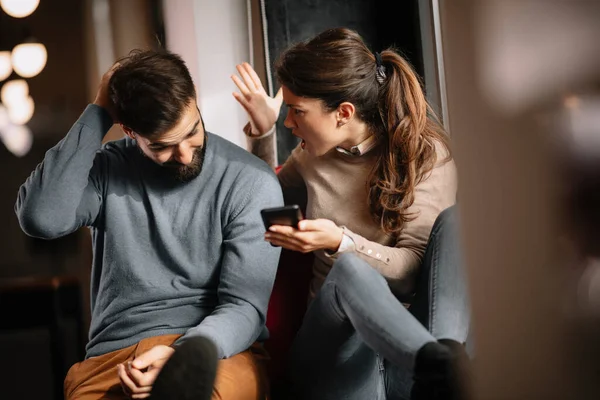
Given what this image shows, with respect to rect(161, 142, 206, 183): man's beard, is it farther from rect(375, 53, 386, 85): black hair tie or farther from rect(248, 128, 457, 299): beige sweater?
rect(375, 53, 386, 85): black hair tie

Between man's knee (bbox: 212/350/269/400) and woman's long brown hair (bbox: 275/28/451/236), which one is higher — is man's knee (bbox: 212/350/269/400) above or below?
below

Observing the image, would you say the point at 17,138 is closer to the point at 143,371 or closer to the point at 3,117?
the point at 3,117

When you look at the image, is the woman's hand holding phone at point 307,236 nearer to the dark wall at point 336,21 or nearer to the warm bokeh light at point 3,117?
the dark wall at point 336,21

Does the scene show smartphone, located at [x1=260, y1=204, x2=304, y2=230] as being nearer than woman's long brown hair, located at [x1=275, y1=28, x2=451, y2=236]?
Yes

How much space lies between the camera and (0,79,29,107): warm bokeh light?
1285 mm

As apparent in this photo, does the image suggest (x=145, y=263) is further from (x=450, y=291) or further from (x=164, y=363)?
(x=450, y=291)

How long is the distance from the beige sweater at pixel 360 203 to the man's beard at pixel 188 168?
0.14 metres

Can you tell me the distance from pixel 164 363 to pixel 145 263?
0.24m

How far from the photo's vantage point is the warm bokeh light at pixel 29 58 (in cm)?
129

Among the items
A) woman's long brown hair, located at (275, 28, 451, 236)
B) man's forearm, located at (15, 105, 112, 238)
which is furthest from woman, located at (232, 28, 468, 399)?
man's forearm, located at (15, 105, 112, 238)

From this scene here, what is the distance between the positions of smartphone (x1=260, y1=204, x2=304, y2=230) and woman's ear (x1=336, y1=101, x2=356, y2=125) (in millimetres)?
229

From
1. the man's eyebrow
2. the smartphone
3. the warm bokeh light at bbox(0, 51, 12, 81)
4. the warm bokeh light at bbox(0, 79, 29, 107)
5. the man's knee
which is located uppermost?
the warm bokeh light at bbox(0, 51, 12, 81)

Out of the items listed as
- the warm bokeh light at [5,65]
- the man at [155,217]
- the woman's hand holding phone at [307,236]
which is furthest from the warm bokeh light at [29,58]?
the woman's hand holding phone at [307,236]

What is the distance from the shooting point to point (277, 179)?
120 centimetres
